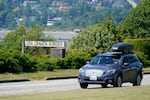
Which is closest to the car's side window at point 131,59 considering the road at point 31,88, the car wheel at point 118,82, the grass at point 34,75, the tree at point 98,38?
the car wheel at point 118,82

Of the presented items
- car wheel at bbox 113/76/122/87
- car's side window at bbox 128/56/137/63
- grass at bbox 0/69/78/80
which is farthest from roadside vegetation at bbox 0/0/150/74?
car wheel at bbox 113/76/122/87

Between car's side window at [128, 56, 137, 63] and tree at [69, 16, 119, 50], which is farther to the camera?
tree at [69, 16, 119, 50]

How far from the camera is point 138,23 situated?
8156 cm

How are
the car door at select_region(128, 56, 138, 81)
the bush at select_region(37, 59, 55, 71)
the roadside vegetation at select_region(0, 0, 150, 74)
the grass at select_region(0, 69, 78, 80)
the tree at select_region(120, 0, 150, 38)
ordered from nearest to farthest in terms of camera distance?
the car door at select_region(128, 56, 138, 81) < the grass at select_region(0, 69, 78, 80) < the roadside vegetation at select_region(0, 0, 150, 74) < the bush at select_region(37, 59, 55, 71) < the tree at select_region(120, 0, 150, 38)

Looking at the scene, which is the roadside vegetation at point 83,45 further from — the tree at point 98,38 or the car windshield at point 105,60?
the car windshield at point 105,60

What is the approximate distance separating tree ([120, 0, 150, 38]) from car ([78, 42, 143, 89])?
2030 inches

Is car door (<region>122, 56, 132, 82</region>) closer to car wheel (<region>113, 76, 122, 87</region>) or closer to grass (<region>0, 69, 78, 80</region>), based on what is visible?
car wheel (<region>113, 76, 122, 87</region>)

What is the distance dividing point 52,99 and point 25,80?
634 inches

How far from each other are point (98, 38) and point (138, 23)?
15.8m

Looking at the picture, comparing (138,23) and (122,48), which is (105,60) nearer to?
(122,48)

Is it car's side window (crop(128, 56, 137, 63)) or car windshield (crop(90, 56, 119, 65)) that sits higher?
car windshield (crop(90, 56, 119, 65))

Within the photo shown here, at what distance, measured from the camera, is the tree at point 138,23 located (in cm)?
7981

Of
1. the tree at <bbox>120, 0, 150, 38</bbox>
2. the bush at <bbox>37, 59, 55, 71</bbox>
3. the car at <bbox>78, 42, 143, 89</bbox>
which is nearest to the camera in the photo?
the car at <bbox>78, 42, 143, 89</bbox>

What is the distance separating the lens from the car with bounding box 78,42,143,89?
25.5m
